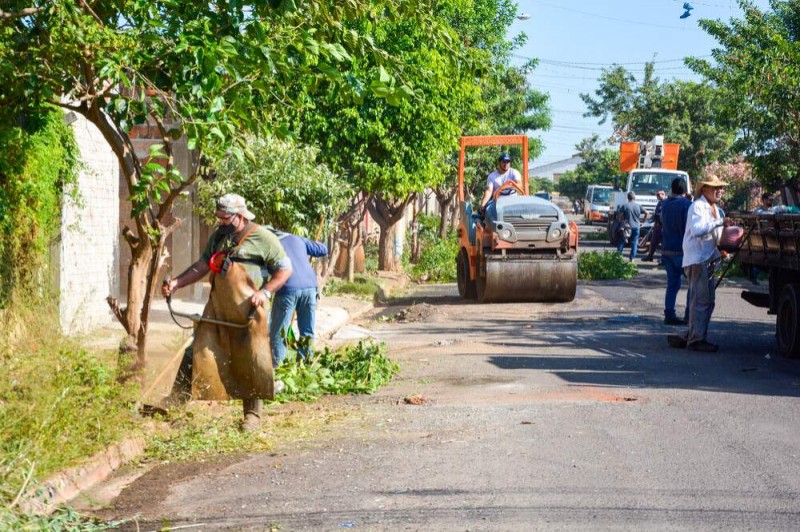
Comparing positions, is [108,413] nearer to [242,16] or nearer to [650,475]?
[242,16]

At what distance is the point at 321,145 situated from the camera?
1945 centimetres

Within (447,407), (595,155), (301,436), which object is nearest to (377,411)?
(447,407)

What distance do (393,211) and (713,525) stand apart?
22.3 metres

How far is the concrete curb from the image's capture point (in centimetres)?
594

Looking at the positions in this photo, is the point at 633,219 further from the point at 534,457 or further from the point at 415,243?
the point at 534,457

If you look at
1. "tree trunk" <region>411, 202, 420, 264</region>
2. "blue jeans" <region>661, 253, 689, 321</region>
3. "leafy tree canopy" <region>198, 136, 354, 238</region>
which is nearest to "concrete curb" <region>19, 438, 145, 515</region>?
Answer: "leafy tree canopy" <region>198, 136, 354, 238</region>

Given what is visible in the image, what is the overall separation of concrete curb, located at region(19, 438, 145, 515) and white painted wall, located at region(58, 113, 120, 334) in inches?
210

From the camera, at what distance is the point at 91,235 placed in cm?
1408

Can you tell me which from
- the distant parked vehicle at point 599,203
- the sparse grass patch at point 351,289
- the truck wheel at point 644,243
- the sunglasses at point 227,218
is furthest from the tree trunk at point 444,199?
the sunglasses at point 227,218

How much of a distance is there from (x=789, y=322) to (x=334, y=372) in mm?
5117

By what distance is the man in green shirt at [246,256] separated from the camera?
8625 mm

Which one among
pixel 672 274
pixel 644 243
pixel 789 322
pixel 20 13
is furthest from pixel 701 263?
pixel 644 243

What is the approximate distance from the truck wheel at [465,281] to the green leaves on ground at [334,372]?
28.7 feet

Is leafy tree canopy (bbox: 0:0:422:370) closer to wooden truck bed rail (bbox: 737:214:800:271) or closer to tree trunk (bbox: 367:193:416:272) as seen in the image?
wooden truck bed rail (bbox: 737:214:800:271)
